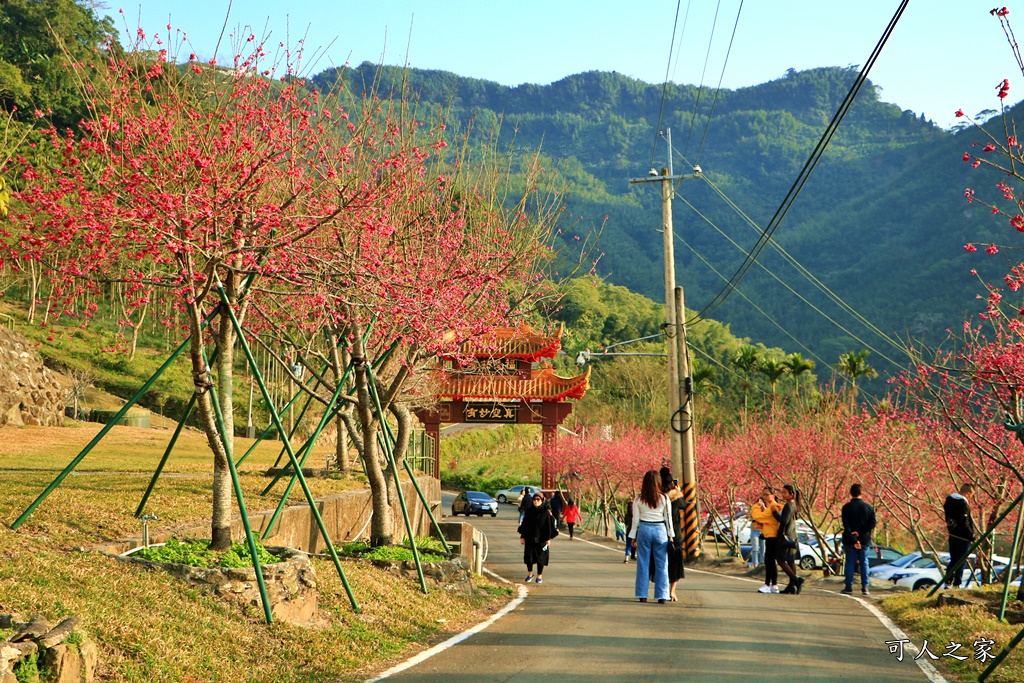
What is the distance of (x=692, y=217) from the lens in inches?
5251

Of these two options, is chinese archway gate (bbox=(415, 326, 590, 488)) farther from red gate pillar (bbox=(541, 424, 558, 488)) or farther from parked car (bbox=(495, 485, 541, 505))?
parked car (bbox=(495, 485, 541, 505))

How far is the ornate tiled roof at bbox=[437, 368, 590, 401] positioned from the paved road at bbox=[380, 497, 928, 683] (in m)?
29.0

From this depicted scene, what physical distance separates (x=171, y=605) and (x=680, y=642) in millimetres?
4671

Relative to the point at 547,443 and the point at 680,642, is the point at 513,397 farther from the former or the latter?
the point at 680,642

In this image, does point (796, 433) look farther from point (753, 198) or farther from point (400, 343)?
point (753, 198)

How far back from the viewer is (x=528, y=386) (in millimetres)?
46156

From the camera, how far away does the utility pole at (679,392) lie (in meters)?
21.5

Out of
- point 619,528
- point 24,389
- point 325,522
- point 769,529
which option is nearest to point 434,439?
point 619,528

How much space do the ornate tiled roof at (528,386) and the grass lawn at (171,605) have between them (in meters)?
28.8

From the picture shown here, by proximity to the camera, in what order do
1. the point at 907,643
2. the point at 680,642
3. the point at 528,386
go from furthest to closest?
the point at 528,386 < the point at 907,643 < the point at 680,642

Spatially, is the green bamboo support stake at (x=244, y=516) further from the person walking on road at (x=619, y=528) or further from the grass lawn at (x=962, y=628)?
the person walking on road at (x=619, y=528)

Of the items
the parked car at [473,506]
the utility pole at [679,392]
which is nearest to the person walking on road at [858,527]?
the utility pole at [679,392]

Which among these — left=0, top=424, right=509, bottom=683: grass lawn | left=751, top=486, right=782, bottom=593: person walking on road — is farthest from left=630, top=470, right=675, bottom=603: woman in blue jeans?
left=751, top=486, right=782, bottom=593: person walking on road

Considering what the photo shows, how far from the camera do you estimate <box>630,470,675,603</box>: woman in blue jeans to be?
40.5ft
